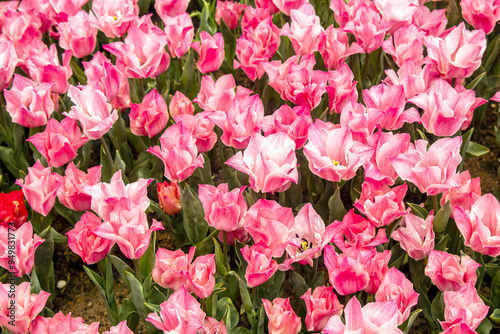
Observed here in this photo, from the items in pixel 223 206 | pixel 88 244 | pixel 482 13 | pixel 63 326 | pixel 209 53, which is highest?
pixel 482 13

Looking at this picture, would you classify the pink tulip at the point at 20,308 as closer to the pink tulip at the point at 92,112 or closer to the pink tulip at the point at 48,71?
the pink tulip at the point at 92,112

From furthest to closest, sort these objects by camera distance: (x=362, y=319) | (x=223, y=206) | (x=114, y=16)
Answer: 1. (x=114, y=16)
2. (x=223, y=206)
3. (x=362, y=319)

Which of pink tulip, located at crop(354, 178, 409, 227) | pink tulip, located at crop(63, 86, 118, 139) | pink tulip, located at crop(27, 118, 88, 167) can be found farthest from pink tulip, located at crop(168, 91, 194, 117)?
pink tulip, located at crop(354, 178, 409, 227)

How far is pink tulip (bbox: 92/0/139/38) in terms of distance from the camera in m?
2.13

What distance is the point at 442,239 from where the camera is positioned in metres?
1.55

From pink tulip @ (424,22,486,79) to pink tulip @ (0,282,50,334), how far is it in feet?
4.63

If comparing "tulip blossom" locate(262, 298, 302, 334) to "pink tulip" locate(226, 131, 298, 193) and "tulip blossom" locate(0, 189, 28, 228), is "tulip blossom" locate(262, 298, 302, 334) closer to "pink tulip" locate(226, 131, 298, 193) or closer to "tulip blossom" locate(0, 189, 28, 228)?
"pink tulip" locate(226, 131, 298, 193)

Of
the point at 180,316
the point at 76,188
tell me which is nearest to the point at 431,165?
the point at 180,316

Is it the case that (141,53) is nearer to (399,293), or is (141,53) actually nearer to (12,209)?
(12,209)

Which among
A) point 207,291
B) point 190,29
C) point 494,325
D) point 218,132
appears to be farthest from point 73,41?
point 494,325

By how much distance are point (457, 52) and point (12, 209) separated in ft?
4.99

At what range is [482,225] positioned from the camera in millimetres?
1434

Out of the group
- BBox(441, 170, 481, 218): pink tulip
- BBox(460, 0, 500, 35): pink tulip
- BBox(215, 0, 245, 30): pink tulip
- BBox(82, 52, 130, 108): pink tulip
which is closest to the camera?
BBox(441, 170, 481, 218): pink tulip

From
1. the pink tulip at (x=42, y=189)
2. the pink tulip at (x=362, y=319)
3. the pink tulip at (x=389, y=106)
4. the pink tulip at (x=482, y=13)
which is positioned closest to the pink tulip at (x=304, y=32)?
the pink tulip at (x=389, y=106)
